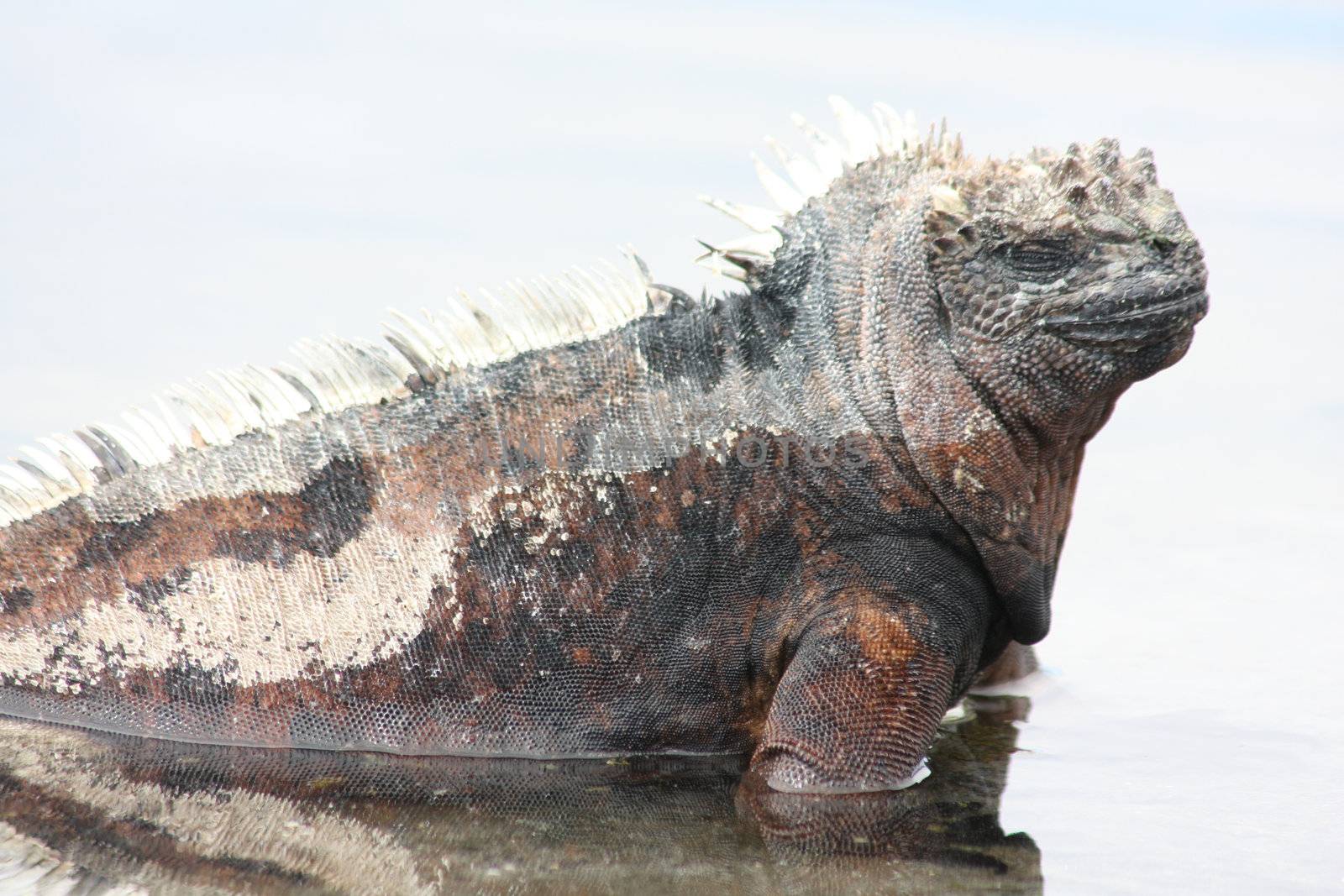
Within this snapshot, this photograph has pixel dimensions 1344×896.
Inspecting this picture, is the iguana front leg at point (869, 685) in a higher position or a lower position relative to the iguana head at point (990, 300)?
lower

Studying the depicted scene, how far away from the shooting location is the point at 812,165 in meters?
6.38

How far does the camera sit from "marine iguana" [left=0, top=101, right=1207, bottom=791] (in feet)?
19.1

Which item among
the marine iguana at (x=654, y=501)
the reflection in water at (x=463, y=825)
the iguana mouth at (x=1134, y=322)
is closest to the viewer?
the reflection in water at (x=463, y=825)

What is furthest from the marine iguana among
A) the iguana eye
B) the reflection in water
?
the reflection in water

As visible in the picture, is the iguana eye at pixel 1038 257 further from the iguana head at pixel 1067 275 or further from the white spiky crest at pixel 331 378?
the white spiky crest at pixel 331 378

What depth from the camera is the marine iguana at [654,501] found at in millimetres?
5809

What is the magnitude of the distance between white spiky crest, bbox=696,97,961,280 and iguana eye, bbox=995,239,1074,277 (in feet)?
2.28

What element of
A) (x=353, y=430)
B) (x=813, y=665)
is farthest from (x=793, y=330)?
(x=353, y=430)

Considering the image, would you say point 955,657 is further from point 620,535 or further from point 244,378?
point 244,378

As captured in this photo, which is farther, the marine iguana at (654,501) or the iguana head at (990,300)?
the marine iguana at (654,501)

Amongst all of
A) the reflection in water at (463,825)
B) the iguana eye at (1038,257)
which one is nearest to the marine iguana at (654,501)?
the iguana eye at (1038,257)

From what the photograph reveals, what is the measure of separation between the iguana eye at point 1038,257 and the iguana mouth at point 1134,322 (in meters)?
0.18

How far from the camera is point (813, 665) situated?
5.88 m

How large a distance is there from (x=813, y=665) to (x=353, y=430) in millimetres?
2036
